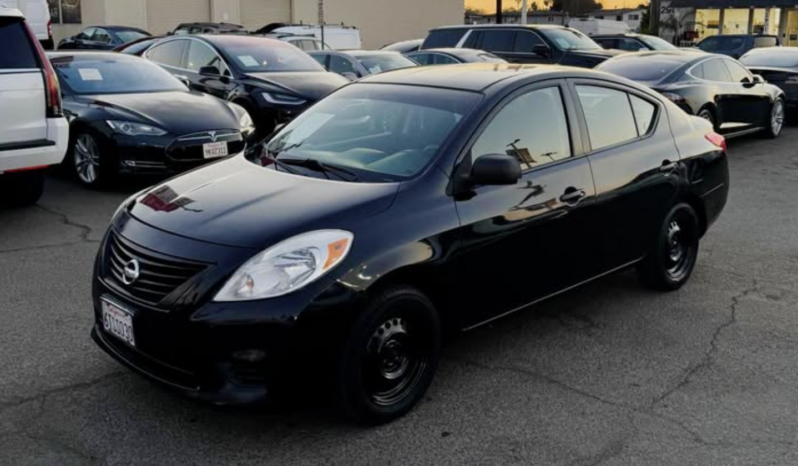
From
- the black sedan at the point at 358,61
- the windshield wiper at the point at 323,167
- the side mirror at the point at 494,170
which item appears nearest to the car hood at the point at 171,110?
the windshield wiper at the point at 323,167

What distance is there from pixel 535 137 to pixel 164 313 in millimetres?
2225

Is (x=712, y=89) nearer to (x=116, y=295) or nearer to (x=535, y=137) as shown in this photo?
(x=535, y=137)

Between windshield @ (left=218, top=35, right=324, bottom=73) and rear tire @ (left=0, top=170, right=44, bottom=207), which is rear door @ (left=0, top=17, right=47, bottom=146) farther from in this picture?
windshield @ (left=218, top=35, right=324, bottom=73)

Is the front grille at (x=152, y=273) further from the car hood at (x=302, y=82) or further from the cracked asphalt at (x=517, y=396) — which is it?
the car hood at (x=302, y=82)

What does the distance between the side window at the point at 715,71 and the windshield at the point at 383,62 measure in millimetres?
5283

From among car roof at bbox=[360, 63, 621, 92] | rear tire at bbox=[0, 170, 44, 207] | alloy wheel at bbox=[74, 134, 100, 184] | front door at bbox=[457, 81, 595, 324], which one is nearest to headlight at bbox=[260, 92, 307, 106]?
alloy wheel at bbox=[74, 134, 100, 184]

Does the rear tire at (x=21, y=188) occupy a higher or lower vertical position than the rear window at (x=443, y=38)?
lower

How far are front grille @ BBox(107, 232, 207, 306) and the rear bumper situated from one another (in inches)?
135

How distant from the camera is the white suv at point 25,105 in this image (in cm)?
658

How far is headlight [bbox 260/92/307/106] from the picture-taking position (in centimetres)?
1045

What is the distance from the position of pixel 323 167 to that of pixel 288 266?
3.22 ft

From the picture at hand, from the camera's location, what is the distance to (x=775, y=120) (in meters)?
13.8

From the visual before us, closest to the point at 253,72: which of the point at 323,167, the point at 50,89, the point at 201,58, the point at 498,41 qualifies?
the point at 201,58

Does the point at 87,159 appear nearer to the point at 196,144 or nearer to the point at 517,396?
the point at 196,144
